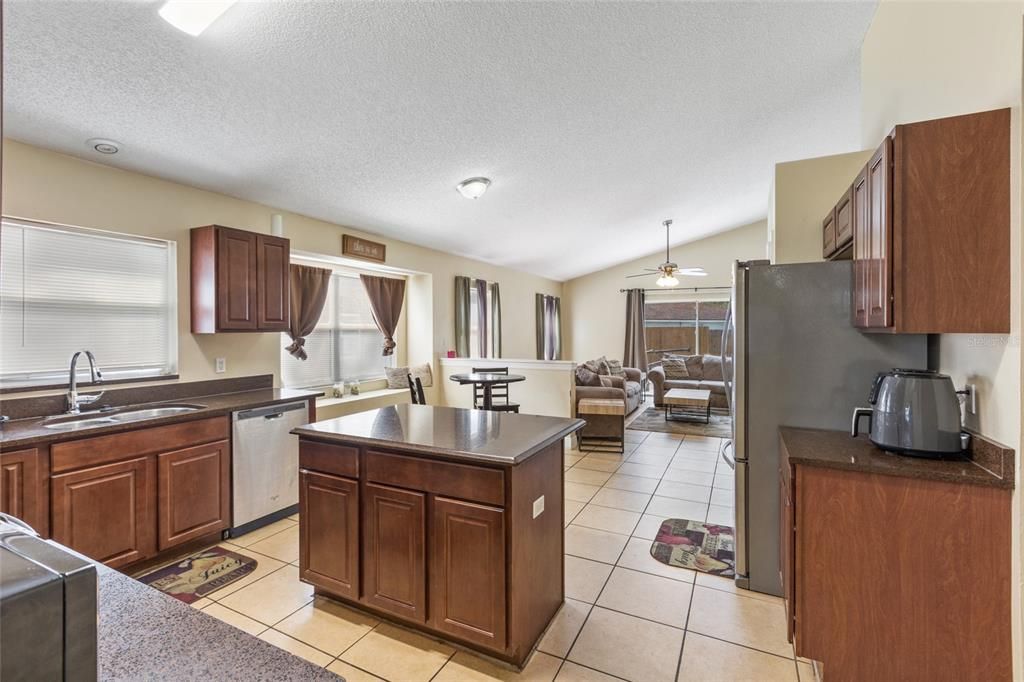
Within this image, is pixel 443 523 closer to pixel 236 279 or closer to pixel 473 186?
pixel 236 279

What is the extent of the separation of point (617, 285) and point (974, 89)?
26.6 ft

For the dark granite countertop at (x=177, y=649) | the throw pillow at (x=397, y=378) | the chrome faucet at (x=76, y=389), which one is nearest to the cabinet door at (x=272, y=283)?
the chrome faucet at (x=76, y=389)

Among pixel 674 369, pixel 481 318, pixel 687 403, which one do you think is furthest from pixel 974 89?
pixel 674 369

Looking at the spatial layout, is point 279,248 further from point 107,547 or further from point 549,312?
point 549,312

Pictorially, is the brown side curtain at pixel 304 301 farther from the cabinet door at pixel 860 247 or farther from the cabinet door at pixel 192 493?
the cabinet door at pixel 860 247

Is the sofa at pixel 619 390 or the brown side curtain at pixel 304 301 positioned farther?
the sofa at pixel 619 390

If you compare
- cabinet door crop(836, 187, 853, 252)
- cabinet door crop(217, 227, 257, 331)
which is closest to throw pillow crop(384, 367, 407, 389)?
cabinet door crop(217, 227, 257, 331)

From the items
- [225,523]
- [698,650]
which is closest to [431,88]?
Answer: [225,523]

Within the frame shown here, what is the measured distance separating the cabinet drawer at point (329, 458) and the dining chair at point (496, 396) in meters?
2.78

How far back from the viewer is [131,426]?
2.79m

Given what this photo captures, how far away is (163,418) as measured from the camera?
294 centimetres

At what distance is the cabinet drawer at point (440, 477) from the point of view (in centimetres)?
211

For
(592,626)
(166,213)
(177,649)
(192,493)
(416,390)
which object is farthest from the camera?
(416,390)

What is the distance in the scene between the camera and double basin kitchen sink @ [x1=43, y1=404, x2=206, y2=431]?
2.76 m
